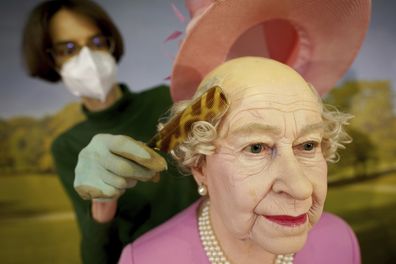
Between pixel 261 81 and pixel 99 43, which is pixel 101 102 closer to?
pixel 99 43

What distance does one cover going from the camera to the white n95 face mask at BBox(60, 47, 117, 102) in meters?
1.27

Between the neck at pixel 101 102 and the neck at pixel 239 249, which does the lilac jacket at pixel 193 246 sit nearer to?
the neck at pixel 239 249

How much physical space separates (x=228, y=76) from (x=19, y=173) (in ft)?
4.59

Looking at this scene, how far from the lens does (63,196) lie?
6.16 ft

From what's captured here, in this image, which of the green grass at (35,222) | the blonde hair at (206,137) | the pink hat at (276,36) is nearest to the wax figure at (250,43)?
the pink hat at (276,36)

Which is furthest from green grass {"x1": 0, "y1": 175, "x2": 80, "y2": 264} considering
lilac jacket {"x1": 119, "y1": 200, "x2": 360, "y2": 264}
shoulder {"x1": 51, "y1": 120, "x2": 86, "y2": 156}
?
lilac jacket {"x1": 119, "y1": 200, "x2": 360, "y2": 264}

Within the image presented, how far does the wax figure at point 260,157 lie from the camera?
818 millimetres

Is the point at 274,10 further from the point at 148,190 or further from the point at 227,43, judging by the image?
the point at 148,190

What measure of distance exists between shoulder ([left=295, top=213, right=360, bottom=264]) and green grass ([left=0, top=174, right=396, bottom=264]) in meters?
0.72

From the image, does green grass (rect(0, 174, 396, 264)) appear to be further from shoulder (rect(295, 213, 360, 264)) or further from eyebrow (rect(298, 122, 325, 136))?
eyebrow (rect(298, 122, 325, 136))

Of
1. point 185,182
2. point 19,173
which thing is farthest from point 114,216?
point 19,173

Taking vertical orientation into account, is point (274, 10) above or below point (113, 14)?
above

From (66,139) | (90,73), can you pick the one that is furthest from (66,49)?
(66,139)

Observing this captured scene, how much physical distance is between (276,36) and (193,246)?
2.22 feet
